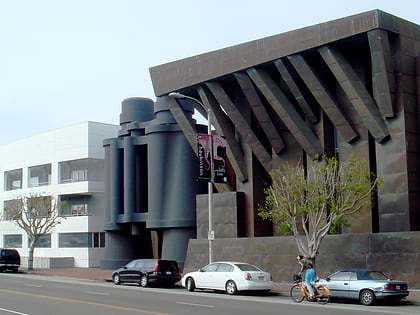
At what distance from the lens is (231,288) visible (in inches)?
1029

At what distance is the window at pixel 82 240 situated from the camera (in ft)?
182

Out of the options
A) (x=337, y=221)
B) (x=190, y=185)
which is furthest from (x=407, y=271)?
(x=190, y=185)

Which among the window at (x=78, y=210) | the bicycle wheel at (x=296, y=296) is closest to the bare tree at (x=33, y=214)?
the window at (x=78, y=210)

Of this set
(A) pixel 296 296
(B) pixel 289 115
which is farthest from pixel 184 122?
(A) pixel 296 296

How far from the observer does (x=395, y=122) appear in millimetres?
30734

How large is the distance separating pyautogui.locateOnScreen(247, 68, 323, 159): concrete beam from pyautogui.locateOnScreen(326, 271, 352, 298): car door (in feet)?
36.1

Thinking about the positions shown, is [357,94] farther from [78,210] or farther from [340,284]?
[78,210]

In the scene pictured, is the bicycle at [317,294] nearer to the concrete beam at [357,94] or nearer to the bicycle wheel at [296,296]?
the bicycle wheel at [296,296]

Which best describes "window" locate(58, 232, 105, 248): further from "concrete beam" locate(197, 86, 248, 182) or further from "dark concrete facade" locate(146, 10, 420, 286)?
"concrete beam" locate(197, 86, 248, 182)

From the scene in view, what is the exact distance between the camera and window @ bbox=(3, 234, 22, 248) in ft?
209

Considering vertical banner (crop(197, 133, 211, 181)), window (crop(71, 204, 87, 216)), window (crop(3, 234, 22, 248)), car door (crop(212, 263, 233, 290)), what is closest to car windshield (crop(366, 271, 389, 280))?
car door (crop(212, 263, 233, 290))

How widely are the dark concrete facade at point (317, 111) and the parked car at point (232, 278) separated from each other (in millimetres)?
5959

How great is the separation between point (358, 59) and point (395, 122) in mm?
4403

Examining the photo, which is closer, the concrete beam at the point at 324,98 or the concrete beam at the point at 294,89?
the concrete beam at the point at 324,98
